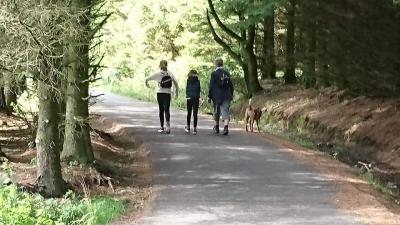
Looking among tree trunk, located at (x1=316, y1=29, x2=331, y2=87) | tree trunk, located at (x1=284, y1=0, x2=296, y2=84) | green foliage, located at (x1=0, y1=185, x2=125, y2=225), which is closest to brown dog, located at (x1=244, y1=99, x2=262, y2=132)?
tree trunk, located at (x1=316, y1=29, x2=331, y2=87)

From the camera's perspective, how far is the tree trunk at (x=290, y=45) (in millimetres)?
24442

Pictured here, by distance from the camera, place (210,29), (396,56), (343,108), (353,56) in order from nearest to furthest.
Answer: (396,56) < (353,56) < (343,108) < (210,29)

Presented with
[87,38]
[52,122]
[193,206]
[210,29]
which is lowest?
[193,206]

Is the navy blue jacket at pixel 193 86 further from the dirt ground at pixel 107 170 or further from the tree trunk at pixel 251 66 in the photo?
the tree trunk at pixel 251 66

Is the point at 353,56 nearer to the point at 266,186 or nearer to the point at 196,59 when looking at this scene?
the point at 266,186

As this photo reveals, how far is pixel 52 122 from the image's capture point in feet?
33.0

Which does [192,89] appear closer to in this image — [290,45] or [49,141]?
[49,141]

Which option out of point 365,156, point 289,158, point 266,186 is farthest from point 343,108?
point 266,186

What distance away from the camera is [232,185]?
1074 centimetres

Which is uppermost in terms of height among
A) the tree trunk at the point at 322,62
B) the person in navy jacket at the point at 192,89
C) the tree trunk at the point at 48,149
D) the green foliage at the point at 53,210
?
the tree trunk at the point at 322,62

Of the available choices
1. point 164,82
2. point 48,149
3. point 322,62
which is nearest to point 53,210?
point 48,149

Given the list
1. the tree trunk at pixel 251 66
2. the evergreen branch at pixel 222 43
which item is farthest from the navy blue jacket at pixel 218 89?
the evergreen branch at pixel 222 43

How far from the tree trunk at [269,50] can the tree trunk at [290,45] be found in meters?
0.97

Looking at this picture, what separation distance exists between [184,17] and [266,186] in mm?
28707
